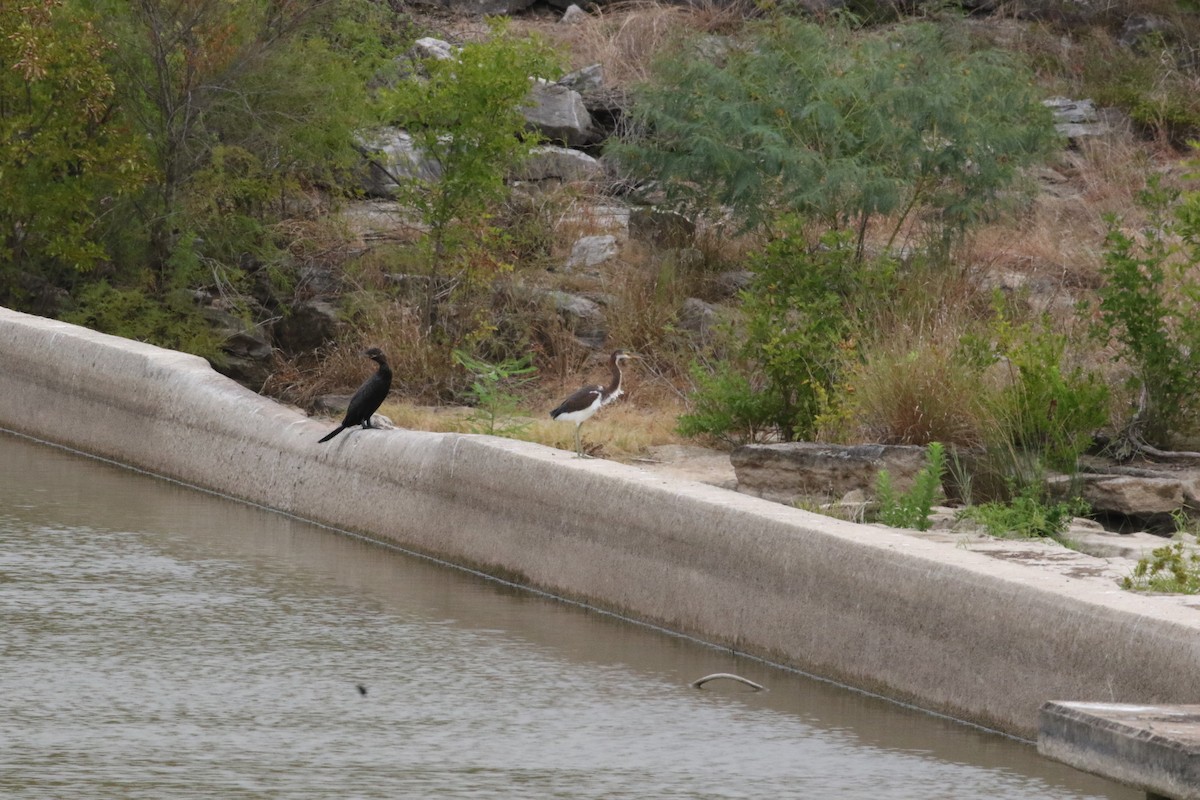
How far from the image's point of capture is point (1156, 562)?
7.71m

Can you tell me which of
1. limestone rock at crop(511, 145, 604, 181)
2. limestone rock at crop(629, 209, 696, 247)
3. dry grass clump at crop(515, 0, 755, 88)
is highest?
dry grass clump at crop(515, 0, 755, 88)

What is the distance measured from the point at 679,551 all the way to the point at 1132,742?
129 inches

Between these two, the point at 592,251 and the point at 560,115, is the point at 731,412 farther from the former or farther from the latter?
the point at 560,115

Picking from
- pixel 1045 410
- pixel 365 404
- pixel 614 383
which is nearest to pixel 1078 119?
pixel 614 383

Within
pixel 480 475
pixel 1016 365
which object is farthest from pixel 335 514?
pixel 1016 365

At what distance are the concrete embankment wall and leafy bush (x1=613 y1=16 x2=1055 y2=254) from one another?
197 inches

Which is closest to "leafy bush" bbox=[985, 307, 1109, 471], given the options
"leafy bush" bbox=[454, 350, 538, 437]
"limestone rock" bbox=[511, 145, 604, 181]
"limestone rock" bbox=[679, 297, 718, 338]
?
"leafy bush" bbox=[454, 350, 538, 437]

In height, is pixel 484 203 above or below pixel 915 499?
above

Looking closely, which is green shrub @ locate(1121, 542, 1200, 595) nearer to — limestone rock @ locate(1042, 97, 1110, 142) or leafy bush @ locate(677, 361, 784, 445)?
leafy bush @ locate(677, 361, 784, 445)

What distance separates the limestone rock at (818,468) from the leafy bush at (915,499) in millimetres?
656

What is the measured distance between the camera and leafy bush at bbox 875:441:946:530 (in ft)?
30.2

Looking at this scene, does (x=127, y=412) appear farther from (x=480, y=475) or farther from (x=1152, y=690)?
(x=1152, y=690)

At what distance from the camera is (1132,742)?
5.30 metres

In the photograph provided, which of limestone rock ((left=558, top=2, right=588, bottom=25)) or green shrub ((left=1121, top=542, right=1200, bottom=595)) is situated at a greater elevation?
limestone rock ((left=558, top=2, right=588, bottom=25))
